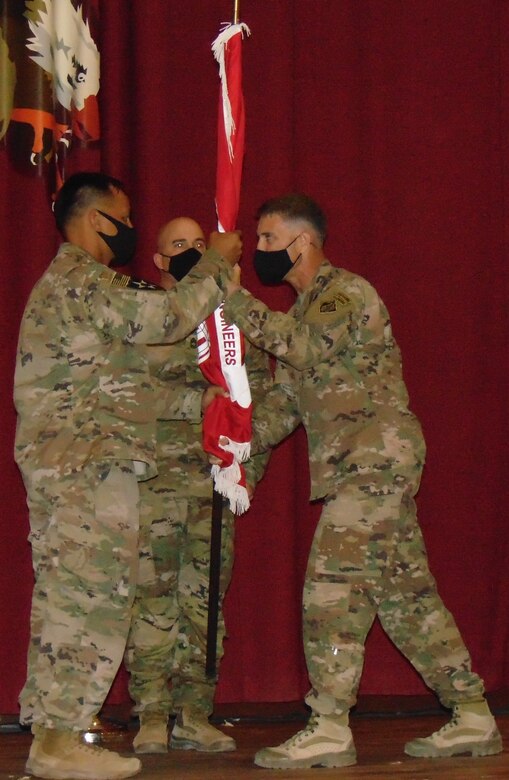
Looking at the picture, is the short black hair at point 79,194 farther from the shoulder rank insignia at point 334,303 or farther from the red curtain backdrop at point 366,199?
the red curtain backdrop at point 366,199

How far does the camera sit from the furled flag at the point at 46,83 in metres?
4.08

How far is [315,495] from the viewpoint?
3400 millimetres

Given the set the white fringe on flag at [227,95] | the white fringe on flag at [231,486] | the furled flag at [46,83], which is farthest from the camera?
the furled flag at [46,83]

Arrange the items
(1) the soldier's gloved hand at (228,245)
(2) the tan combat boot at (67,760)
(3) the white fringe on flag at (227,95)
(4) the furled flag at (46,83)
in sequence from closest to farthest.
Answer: (2) the tan combat boot at (67,760)
(1) the soldier's gloved hand at (228,245)
(3) the white fringe on flag at (227,95)
(4) the furled flag at (46,83)

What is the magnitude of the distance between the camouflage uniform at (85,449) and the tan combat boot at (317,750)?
1.83ft

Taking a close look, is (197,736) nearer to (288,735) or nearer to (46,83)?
(288,735)

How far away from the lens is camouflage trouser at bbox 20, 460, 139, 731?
3018 millimetres

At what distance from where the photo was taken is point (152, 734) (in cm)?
348

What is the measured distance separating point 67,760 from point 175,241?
169cm

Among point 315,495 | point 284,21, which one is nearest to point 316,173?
point 284,21

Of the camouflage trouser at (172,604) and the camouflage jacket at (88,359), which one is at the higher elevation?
the camouflage jacket at (88,359)

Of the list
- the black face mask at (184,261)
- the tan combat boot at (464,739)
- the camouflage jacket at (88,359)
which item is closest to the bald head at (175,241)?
the black face mask at (184,261)

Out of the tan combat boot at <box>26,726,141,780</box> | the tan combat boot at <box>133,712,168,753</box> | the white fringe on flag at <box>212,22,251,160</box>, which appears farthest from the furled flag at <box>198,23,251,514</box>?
the tan combat boot at <box>26,726,141,780</box>

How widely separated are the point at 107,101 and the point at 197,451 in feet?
4.56
